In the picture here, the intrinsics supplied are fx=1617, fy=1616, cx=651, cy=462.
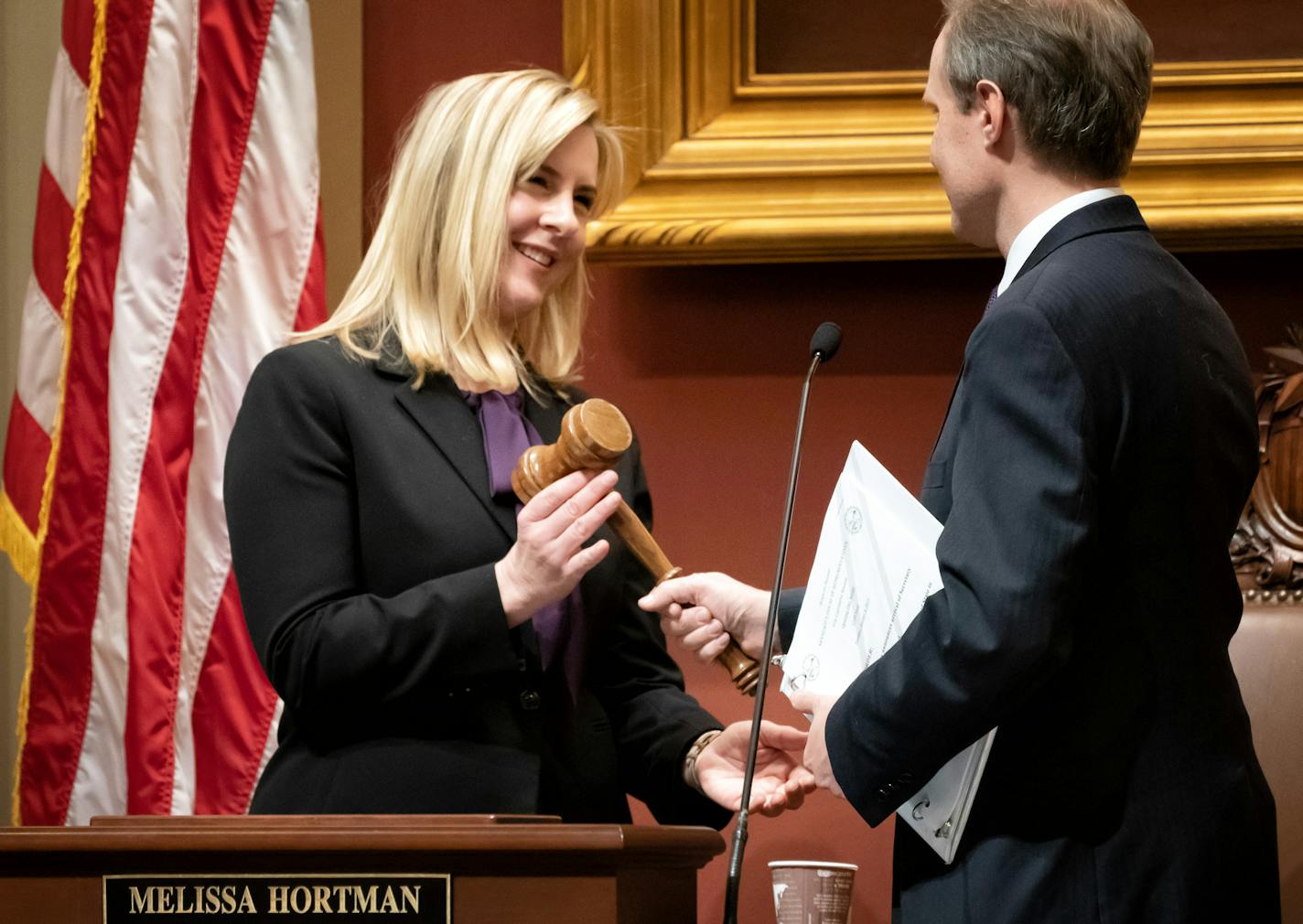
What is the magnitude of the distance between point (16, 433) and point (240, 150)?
66cm

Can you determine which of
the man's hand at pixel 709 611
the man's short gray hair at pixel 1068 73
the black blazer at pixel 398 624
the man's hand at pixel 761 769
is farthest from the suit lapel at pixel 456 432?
the man's short gray hair at pixel 1068 73

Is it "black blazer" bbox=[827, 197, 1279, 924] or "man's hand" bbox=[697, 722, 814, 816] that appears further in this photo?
"man's hand" bbox=[697, 722, 814, 816]

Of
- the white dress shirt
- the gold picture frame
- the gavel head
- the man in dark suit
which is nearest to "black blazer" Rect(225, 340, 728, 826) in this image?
the gavel head

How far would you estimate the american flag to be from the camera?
284 centimetres

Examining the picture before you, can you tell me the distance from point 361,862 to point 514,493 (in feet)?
2.42

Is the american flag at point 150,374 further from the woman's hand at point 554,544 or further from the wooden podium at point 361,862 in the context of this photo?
the wooden podium at point 361,862

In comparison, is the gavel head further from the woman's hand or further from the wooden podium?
the wooden podium

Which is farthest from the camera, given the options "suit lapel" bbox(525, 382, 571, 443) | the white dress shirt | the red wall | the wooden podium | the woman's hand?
the red wall

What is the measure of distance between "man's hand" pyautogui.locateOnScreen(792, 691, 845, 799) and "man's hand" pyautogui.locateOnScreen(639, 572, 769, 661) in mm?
334

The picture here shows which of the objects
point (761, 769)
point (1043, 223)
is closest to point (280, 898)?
point (761, 769)

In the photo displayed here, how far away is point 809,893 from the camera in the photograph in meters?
2.14

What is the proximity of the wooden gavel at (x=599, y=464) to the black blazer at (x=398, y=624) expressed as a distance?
132 mm

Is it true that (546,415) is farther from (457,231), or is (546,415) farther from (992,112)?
(992,112)

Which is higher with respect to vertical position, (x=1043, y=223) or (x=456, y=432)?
(x=1043, y=223)
